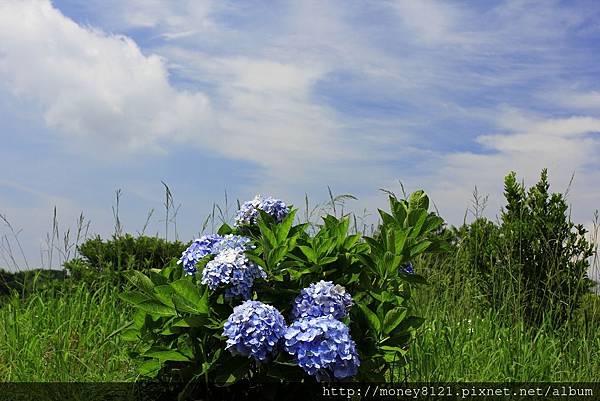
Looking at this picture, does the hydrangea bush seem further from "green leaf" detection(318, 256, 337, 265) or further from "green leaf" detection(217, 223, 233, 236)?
"green leaf" detection(217, 223, 233, 236)

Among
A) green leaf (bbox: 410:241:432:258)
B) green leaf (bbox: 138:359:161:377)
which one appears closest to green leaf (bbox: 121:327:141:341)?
green leaf (bbox: 138:359:161:377)

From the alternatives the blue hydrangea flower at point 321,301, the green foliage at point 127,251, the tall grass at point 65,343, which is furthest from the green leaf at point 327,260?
the green foliage at point 127,251

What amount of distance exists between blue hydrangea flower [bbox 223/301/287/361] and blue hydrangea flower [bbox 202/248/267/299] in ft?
0.44

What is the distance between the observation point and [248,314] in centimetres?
350

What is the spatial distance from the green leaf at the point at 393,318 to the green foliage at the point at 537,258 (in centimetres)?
369

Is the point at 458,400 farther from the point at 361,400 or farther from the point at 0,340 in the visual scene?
the point at 0,340

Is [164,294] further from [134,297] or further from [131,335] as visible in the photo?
[131,335]

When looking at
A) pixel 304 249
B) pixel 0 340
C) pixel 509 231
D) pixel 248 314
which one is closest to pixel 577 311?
pixel 509 231

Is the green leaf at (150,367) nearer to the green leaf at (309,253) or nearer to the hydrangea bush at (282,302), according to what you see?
the hydrangea bush at (282,302)

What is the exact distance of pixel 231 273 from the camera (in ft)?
12.1

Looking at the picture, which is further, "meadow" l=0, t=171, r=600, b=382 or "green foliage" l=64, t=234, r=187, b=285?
"green foliage" l=64, t=234, r=187, b=285

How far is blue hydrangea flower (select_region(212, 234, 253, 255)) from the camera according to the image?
3.94 m

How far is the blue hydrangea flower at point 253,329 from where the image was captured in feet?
11.5

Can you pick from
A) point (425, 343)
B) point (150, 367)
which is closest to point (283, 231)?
point (150, 367)
